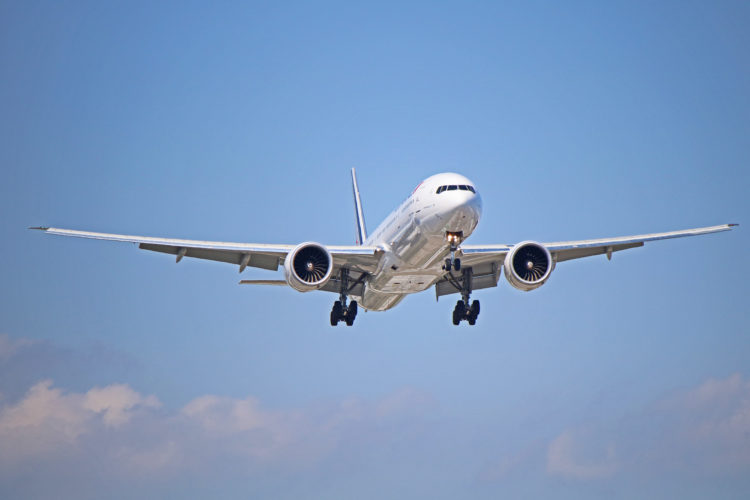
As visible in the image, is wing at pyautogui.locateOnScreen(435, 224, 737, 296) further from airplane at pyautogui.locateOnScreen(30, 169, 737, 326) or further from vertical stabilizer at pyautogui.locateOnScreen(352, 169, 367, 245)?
vertical stabilizer at pyautogui.locateOnScreen(352, 169, 367, 245)

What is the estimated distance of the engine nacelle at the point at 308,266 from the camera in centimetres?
3972

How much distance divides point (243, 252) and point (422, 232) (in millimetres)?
7957

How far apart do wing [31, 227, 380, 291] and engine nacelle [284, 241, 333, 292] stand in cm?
63

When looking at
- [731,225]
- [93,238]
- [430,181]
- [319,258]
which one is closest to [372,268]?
[319,258]

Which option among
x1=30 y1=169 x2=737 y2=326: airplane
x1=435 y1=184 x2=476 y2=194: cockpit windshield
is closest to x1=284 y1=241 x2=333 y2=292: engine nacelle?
x1=30 y1=169 x2=737 y2=326: airplane

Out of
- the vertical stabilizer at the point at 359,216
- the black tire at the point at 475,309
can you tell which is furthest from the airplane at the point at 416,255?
the vertical stabilizer at the point at 359,216

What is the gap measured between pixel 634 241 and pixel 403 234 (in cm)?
1139

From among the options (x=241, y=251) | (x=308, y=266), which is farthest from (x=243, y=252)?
(x=308, y=266)

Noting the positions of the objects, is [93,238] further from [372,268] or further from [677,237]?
[677,237]

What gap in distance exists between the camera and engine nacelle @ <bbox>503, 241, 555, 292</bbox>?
4066 cm

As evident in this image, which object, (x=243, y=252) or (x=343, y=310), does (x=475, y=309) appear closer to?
(x=343, y=310)

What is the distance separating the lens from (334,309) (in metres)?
44.8

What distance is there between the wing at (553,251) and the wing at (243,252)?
14.0 ft

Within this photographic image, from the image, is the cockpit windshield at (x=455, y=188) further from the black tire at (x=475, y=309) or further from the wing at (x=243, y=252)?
the black tire at (x=475, y=309)
